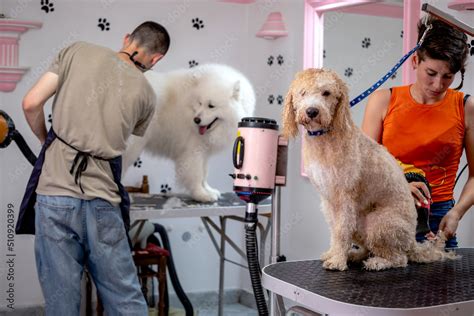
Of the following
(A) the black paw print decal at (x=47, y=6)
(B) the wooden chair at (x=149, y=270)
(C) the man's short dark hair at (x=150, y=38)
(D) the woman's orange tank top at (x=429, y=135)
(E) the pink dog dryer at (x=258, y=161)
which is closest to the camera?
(E) the pink dog dryer at (x=258, y=161)

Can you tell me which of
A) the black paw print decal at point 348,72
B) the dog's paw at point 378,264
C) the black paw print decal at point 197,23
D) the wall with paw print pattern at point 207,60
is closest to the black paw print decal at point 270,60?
the wall with paw print pattern at point 207,60

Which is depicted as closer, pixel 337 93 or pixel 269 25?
pixel 337 93

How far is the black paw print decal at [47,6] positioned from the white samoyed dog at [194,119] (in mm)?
737

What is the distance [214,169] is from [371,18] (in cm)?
147

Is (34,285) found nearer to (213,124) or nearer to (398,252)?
(213,124)

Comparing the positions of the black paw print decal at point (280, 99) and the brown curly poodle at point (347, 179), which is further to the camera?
the black paw print decal at point (280, 99)

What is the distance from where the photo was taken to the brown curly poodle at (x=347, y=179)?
65.7 inches

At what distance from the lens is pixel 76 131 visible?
2264 mm

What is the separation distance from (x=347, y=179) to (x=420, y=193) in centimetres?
36

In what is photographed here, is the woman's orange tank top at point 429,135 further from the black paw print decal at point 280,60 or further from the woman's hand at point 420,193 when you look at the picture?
the black paw print decal at point 280,60

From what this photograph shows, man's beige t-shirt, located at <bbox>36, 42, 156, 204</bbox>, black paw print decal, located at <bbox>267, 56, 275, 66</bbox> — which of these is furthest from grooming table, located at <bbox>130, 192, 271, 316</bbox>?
black paw print decal, located at <bbox>267, 56, 275, 66</bbox>

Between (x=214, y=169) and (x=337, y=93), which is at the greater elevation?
(x=337, y=93)

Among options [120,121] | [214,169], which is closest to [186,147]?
[214,169]

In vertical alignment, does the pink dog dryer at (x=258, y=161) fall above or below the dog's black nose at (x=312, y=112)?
below
